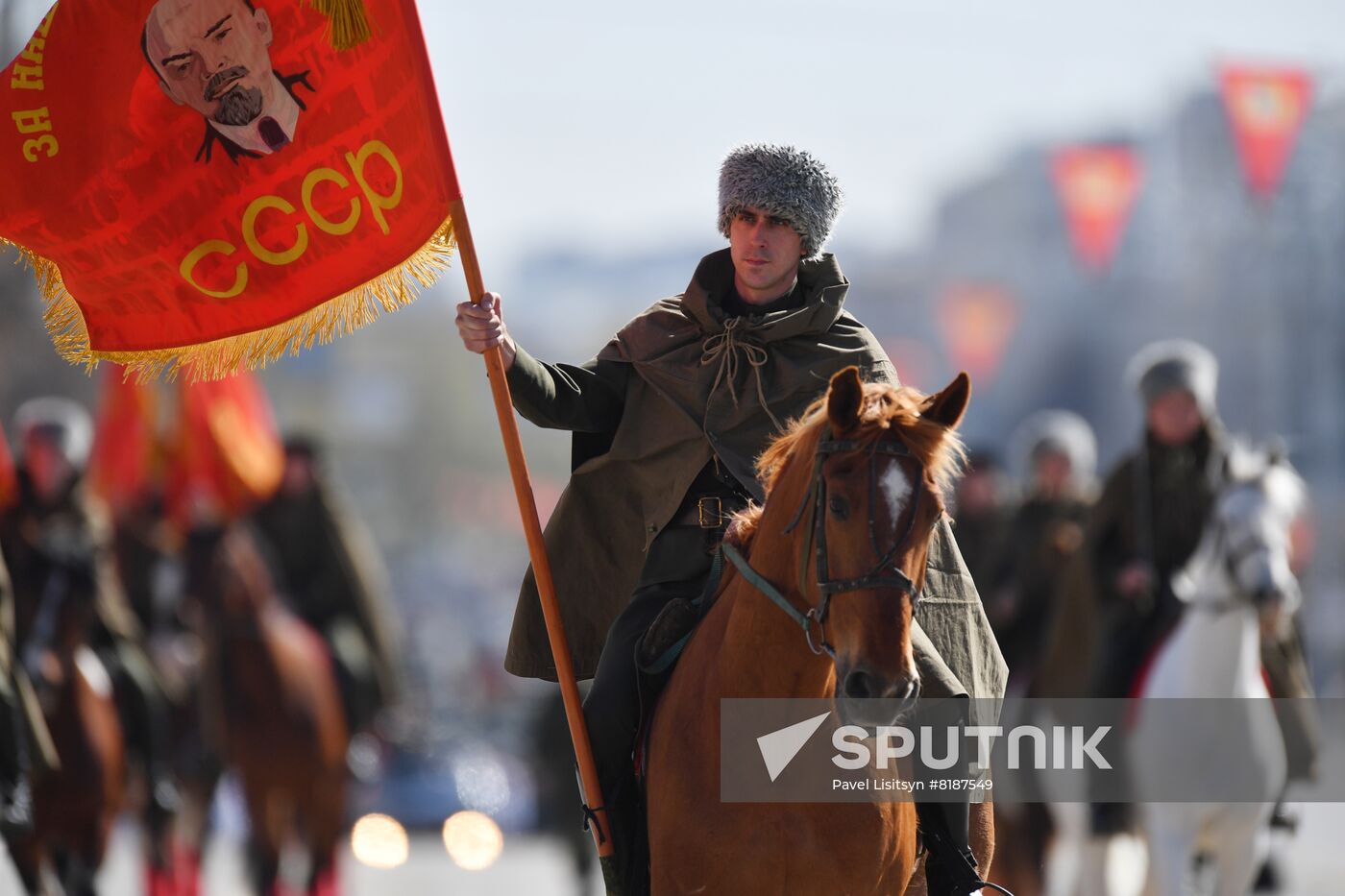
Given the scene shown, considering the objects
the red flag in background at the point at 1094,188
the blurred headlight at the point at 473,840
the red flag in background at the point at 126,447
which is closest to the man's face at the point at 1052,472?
the red flag in background at the point at 126,447

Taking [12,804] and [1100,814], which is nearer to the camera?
[12,804]

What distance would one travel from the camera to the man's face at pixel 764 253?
6.98m

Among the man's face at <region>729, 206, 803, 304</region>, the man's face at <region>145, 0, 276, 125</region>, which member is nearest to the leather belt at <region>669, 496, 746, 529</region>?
the man's face at <region>729, 206, 803, 304</region>

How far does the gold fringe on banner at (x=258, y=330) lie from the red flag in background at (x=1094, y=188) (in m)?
21.1

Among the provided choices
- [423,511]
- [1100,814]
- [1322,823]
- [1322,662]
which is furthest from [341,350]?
[1100,814]

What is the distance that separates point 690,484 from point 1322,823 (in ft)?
67.2

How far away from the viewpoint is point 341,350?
98.9m

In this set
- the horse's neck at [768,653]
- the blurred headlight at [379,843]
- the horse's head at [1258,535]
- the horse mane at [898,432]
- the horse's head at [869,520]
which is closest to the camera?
the horse's head at [869,520]

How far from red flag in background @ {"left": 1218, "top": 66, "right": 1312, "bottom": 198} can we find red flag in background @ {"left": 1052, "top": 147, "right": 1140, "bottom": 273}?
214 inches

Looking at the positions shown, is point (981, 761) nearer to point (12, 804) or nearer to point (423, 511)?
point (12, 804)

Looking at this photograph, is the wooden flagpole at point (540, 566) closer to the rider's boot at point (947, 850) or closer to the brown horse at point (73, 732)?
the rider's boot at point (947, 850)

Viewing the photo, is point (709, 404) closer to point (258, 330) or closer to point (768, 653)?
point (768, 653)

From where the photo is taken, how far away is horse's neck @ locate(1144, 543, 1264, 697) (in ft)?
36.2
